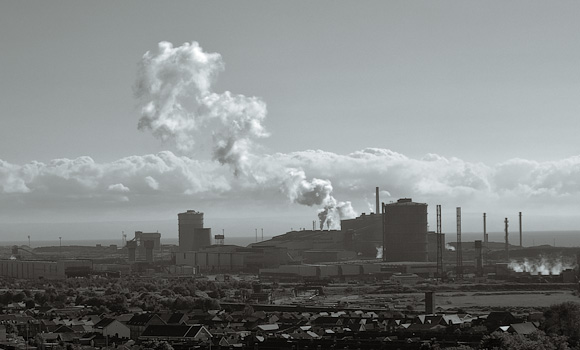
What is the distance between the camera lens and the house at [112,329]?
7056cm

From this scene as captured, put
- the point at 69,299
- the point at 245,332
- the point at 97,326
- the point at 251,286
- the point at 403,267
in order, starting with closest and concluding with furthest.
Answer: the point at 245,332
the point at 97,326
the point at 69,299
the point at 251,286
the point at 403,267

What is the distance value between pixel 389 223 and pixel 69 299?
81516 mm

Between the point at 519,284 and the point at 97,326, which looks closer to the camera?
the point at 97,326

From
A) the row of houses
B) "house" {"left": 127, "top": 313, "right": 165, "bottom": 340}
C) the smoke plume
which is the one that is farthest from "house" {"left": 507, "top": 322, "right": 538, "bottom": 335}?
the smoke plume

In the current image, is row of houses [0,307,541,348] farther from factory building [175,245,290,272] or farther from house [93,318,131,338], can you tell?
factory building [175,245,290,272]

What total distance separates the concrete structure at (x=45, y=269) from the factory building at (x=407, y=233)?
48542 millimetres

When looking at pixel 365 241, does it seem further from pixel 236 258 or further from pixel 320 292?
pixel 320 292

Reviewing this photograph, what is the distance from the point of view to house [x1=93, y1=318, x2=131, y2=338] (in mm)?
70562

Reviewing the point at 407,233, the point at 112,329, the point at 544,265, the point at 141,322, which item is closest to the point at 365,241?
the point at 407,233

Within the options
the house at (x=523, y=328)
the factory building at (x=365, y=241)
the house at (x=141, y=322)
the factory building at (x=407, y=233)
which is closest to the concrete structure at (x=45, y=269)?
the factory building at (x=407, y=233)

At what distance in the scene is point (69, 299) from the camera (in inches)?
4087

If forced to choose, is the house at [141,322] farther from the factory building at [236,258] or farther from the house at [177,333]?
the factory building at [236,258]

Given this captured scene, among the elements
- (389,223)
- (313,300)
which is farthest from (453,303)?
(389,223)

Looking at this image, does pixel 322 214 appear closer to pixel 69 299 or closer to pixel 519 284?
pixel 519 284
